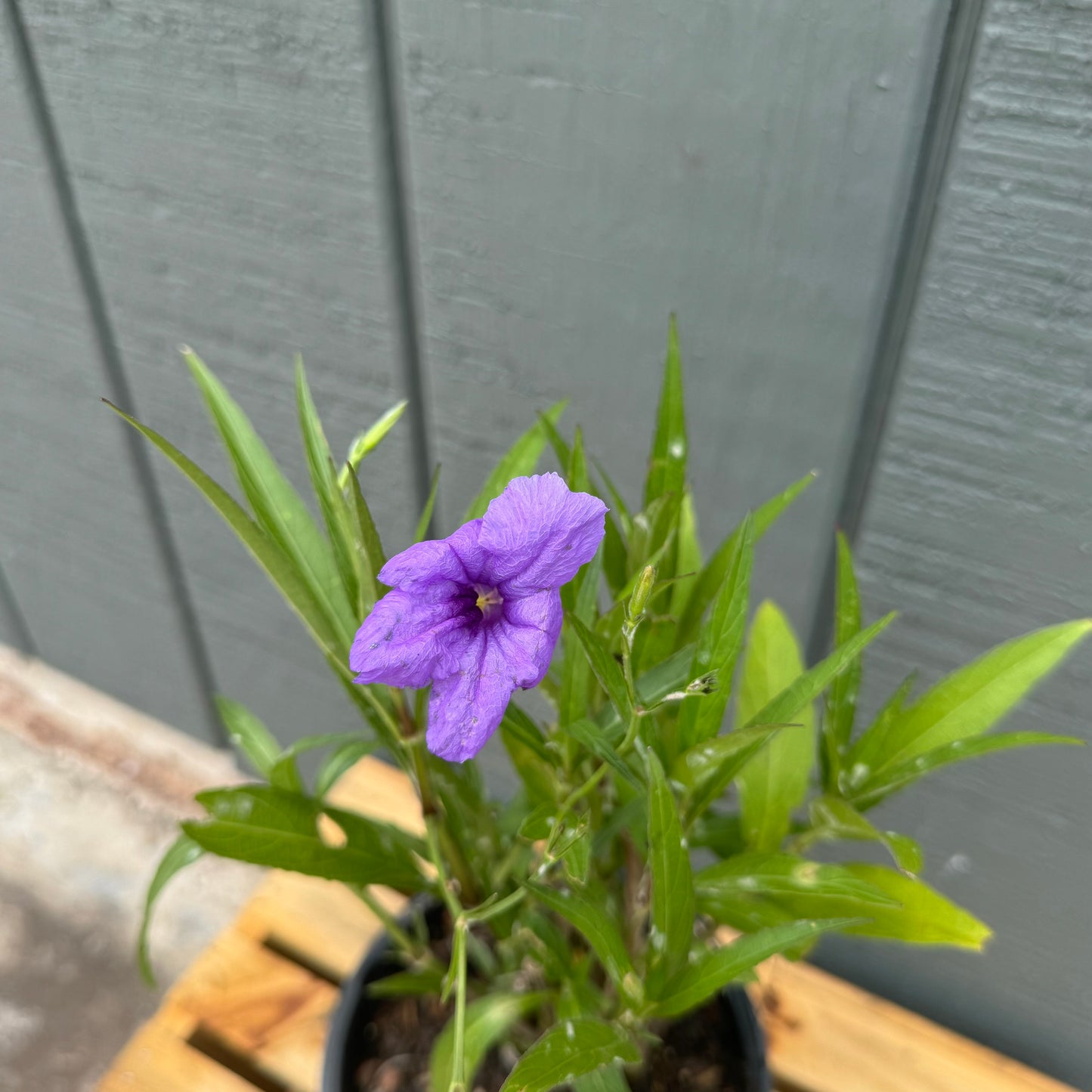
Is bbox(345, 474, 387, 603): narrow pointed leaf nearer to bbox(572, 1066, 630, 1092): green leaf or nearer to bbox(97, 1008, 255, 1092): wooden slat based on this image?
bbox(572, 1066, 630, 1092): green leaf

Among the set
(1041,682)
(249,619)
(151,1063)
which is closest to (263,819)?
(151,1063)

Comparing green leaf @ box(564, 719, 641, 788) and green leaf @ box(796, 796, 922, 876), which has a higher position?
green leaf @ box(564, 719, 641, 788)

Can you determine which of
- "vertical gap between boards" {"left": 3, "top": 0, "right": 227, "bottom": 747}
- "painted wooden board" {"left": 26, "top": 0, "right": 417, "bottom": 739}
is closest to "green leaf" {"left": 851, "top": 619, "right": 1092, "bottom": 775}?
"painted wooden board" {"left": 26, "top": 0, "right": 417, "bottom": 739}

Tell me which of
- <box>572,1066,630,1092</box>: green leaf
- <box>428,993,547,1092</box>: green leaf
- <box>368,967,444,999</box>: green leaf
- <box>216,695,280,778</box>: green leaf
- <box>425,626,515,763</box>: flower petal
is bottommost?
<box>368,967,444,999</box>: green leaf

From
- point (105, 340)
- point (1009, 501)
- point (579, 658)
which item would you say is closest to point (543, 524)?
point (579, 658)

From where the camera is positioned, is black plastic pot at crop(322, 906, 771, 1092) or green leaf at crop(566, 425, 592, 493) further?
black plastic pot at crop(322, 906, 771, 1092)

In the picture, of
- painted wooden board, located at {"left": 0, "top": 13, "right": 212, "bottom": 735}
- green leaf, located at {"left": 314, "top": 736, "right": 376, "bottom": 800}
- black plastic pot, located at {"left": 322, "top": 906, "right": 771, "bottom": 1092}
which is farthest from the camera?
painted wooden board, located at {"left": 0, "top": 13, "right": 212, "bottom": 735}

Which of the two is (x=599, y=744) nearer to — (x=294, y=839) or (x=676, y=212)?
(x=294, y=839)

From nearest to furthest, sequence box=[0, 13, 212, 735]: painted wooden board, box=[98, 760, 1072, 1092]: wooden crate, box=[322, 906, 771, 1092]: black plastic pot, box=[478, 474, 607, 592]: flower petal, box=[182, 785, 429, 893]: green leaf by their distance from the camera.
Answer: box=[478, 474, 607, 592]: flower petal
box=[182, 785, 429, 893]: green leaf
box=[322, 906, 771, 1092]: black plastic pot
box=[98, 760, 1072, 1092]: wooden crate
box=[0, 13, 212, 735]: painted wooden board

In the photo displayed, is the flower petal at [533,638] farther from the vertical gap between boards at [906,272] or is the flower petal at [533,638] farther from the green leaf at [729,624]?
the vertical gap between boards at [906,272]
